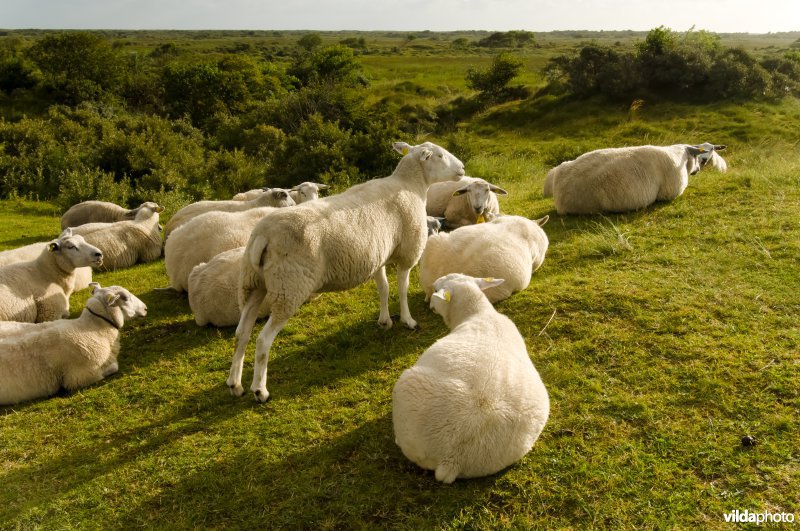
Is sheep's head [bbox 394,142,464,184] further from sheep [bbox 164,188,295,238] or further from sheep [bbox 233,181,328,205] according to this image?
sheep [bbox 164,188,295,238]

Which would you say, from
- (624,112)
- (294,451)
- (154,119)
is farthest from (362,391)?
(624,112)

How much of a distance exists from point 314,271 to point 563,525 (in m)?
2.86

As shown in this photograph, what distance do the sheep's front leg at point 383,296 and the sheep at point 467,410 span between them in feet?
7.15

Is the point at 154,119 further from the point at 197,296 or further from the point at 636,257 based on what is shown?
the point at 636,257

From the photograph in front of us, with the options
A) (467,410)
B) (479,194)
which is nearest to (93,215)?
(479,194)

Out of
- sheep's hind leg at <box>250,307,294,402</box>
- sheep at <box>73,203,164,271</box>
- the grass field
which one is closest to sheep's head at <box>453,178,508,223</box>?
the grass field

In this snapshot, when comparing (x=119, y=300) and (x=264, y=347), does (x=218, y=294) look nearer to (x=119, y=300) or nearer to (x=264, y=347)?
(x=119, y=300)

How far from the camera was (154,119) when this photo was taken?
23.4 m

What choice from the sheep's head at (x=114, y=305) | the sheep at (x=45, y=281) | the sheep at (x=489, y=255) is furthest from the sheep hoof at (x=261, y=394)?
the sheep at (x=45, y=281)

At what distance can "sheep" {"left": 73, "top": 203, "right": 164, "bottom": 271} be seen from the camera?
9.67 meters

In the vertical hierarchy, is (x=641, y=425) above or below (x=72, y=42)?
below

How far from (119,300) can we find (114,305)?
8cm

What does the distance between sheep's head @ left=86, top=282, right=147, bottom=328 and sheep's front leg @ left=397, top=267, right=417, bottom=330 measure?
3.06 meters

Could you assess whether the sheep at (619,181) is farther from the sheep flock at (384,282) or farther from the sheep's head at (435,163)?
the sheep's head at (435,163)
